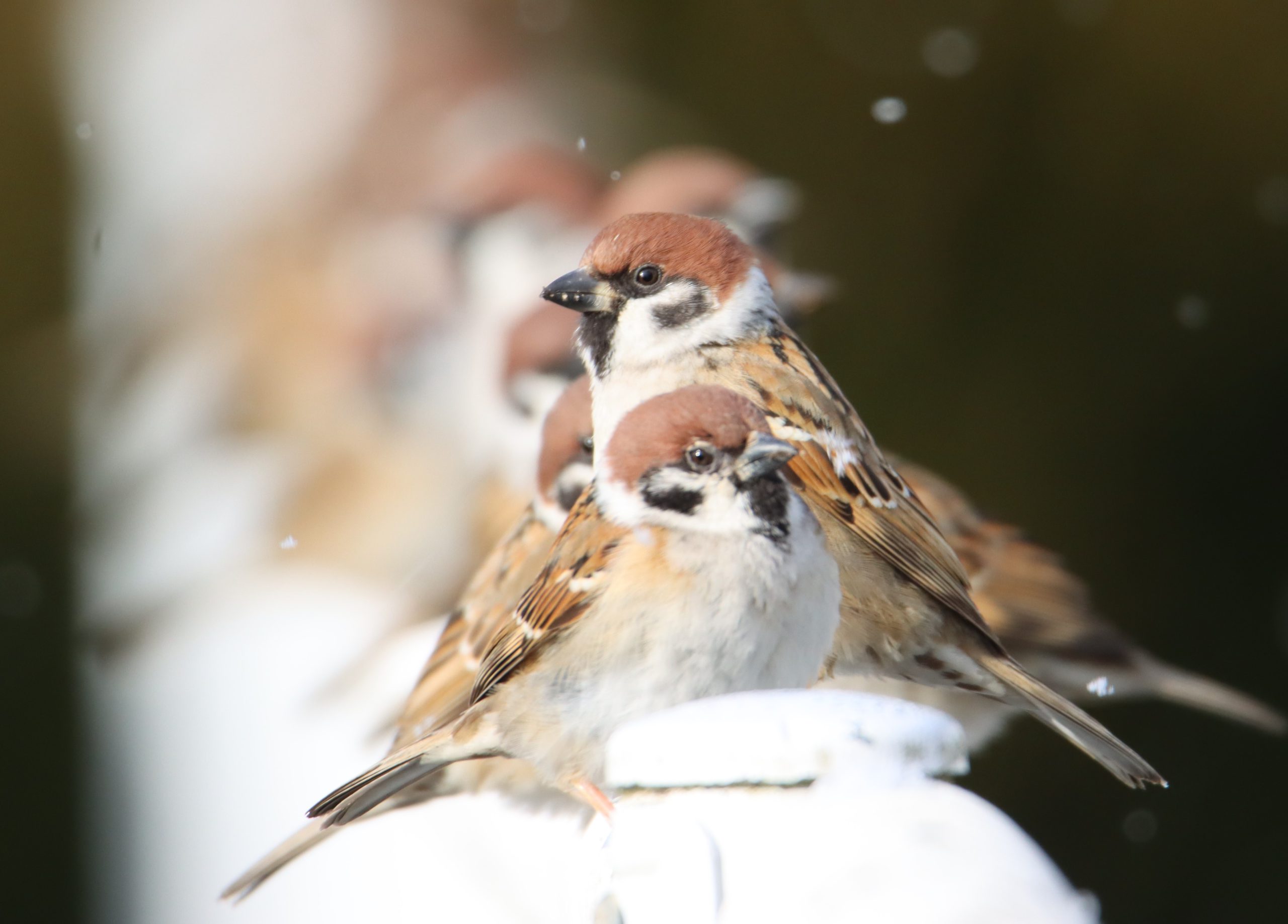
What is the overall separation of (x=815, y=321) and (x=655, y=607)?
1.18m

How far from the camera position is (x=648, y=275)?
719 millimetres

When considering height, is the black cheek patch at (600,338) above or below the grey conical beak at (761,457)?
above

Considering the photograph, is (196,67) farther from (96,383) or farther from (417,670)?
(417,670)

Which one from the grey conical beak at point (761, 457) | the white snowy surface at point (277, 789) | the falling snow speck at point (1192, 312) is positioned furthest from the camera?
the falling snow speck at point (1192, 312)

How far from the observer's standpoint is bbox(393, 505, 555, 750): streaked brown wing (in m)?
0.91

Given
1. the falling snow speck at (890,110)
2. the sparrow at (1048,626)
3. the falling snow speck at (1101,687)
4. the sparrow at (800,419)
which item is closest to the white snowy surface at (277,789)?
the sparrow at (800,419)

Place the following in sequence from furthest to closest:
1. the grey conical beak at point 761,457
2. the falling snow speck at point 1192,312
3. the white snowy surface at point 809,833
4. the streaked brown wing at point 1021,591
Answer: the falling snow speck at point 1192,312 → the streaked brown wing at point 1021,591 → the grey conical beak at point 761,457 → the white snowy surface at point 809,833

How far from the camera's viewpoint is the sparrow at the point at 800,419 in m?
0.71

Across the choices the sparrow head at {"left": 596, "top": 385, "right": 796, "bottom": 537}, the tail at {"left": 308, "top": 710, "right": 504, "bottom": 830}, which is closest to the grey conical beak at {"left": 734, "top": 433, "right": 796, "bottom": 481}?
the sparrow head at {"left": 596, "top": 385, "right": 796, "bottom": 537}

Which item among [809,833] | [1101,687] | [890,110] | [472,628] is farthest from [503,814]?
[890,110]

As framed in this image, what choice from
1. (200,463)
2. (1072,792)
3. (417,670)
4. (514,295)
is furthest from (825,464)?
(200,463)

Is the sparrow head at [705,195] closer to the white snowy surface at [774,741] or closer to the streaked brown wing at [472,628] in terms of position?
the streaked brown wing at [472,628]

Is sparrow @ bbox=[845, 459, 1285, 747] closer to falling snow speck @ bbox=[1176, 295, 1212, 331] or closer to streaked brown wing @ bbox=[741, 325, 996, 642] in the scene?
streaked brown wing @ bbox=[741, 325, 996, 642]

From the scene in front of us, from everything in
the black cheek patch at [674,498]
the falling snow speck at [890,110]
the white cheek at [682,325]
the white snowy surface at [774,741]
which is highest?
the falling snow speck at [890,110]
